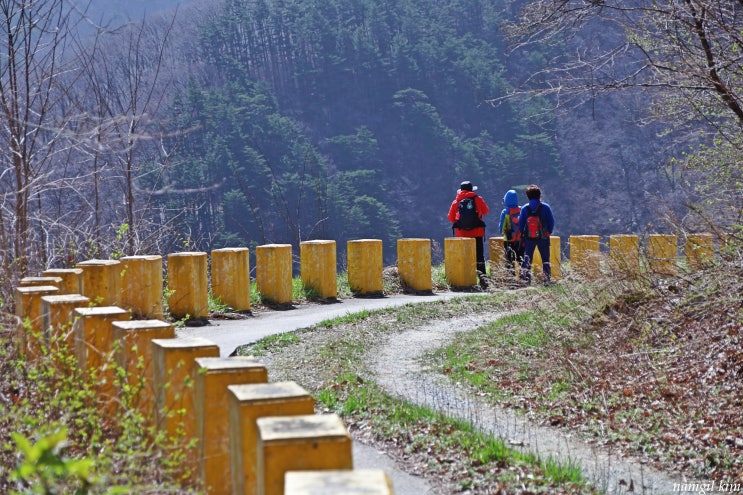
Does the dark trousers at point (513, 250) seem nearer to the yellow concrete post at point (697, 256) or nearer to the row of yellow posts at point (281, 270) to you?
the row of yellow posts at point (281, 270)

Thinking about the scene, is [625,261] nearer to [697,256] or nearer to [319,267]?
[697,256]

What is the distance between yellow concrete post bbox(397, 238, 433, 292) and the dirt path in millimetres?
5061

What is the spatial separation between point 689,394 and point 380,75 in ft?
288

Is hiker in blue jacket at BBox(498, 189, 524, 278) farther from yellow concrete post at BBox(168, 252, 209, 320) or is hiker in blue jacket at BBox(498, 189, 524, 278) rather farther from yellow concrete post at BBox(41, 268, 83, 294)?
yellow concrete post at BBox(41, 268, 83, 294)

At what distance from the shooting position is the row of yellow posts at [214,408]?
336cm

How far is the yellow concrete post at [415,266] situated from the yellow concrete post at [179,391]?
41.9ft

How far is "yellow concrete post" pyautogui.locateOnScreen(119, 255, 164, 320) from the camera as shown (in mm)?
11344

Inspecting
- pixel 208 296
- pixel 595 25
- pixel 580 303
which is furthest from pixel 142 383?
pixel 595 25

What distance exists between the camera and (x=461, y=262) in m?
18.7

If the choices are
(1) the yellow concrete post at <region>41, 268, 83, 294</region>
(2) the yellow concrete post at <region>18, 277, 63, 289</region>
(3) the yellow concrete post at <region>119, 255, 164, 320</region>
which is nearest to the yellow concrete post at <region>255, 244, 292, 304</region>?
(3) the yellow concrete post at <region>119, 255, 164, 320</region>

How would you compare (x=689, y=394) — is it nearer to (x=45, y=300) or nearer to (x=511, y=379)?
(x=511, y=379)

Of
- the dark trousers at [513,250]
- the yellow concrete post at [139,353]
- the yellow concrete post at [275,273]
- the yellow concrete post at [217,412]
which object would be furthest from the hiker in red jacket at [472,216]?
the yellow concrete post at [217,412]

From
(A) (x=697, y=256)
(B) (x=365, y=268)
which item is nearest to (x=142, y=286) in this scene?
(B) (x=365, y=268)

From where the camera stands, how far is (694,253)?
10.2 m
